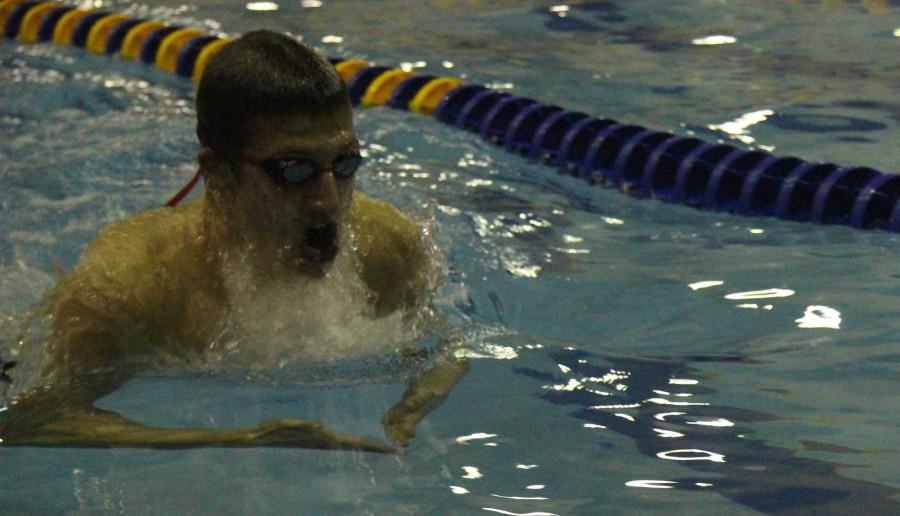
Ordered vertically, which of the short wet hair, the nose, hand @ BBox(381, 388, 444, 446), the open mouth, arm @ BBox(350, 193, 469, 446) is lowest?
hand @ BBox(381, 388, 444, 446)

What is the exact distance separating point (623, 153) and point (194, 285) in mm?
2308

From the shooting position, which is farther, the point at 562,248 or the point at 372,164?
the point at 372,164

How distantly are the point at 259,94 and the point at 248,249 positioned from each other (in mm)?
333

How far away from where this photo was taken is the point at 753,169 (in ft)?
14.2

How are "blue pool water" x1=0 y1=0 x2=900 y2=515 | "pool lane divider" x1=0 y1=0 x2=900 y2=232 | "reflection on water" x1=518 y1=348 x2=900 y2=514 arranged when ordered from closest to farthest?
"reflection on water" x1=518 y1=348 x2=900 y2=514, "blue pool water" x1=0 y1=0 x2=900 y2=515, "pool lane divider" x1=0 y1=0 x2=900 y2=232

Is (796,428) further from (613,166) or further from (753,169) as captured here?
(613,166)

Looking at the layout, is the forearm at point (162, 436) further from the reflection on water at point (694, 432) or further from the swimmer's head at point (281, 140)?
the reflection on water at point (694, 432)

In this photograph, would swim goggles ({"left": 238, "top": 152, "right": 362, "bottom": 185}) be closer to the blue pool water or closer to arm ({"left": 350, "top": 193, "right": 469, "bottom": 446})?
arm ({"left": 350, "top": 193, "right": 469, "bottom": 446})

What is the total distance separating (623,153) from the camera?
4656 millimetres

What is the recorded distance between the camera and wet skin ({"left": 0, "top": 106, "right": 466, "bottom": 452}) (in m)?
2.45

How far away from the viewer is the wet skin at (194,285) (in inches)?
96.3

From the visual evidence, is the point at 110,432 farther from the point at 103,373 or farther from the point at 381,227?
the point at 381,227

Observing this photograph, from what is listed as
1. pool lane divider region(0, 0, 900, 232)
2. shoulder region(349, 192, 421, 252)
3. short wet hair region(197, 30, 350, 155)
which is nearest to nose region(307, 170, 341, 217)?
short wet hair region(197, 30, 350, 155)

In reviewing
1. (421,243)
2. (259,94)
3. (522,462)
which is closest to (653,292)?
(421,243)
